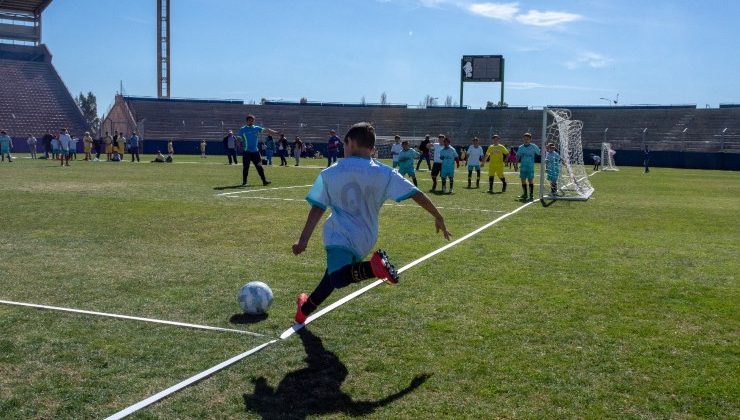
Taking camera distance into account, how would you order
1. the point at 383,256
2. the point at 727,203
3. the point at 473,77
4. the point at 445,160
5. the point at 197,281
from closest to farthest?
the point at 383,256 < the point at 197,281 < the point at 727,203 < the point at 445,160 < the point at 473,77

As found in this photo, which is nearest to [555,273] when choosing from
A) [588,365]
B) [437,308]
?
[437,308]

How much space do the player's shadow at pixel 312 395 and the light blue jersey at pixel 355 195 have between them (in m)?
1.01

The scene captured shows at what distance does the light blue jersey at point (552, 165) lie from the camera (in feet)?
69.3

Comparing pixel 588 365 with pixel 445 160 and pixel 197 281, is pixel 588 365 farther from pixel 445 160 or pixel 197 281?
pixel 445 160

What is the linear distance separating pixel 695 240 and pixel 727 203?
9.56 m

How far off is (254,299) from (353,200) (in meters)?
1.44

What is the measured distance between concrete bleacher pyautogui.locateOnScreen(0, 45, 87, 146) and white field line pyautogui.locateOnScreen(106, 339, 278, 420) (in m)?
58.8

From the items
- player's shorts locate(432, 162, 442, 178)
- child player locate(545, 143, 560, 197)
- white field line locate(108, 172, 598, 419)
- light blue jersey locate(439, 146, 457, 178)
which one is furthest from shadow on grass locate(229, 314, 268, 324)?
player's shorts locate(432, 162, 442, 178)

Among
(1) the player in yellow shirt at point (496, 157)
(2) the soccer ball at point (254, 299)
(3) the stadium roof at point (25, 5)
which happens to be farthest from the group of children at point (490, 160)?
(3) the stadium roof at point (25, 5)

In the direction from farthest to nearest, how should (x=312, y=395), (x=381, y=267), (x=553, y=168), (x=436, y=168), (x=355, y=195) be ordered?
(x=436, y=168)
(x=553, y=168)
(x=355, y=195)
(x=381, y=267)
(x=312, y=395)

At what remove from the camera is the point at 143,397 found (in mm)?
4305

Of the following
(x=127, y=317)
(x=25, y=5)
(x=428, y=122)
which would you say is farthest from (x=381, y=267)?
(x=25, y=5)

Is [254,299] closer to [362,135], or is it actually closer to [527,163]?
[362,135]

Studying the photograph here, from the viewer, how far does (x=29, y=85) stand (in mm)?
63969
